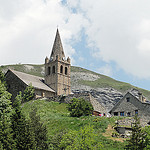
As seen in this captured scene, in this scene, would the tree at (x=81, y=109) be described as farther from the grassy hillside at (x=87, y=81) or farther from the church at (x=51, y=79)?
the grassy hillside at (x=87, y=81)

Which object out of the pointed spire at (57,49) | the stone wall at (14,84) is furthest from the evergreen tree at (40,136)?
the pointed spire at (57,49)

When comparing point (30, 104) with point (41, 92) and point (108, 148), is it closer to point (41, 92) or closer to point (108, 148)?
point (41, 92)

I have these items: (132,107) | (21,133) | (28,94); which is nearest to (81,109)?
(132,107)

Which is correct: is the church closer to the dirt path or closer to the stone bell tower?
the stone bell tower

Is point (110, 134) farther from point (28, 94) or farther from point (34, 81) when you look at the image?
point (34, 81)

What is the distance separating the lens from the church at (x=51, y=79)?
61181 millimetres

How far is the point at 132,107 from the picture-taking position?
4606 cm

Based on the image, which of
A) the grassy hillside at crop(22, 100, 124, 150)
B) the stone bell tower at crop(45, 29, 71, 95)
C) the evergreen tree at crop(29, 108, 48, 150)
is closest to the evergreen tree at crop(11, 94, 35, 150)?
the evergreen tree at crop(29, 108, 48, 150)

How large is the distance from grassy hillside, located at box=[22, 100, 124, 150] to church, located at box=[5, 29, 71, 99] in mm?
9884

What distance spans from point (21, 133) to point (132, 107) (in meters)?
22.8

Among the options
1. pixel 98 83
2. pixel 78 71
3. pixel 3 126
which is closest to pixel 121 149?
pixel 3 126

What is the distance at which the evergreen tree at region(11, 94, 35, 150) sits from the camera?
92.2ft

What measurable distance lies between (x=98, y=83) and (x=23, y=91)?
10244 cm

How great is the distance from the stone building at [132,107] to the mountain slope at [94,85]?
69.5m
